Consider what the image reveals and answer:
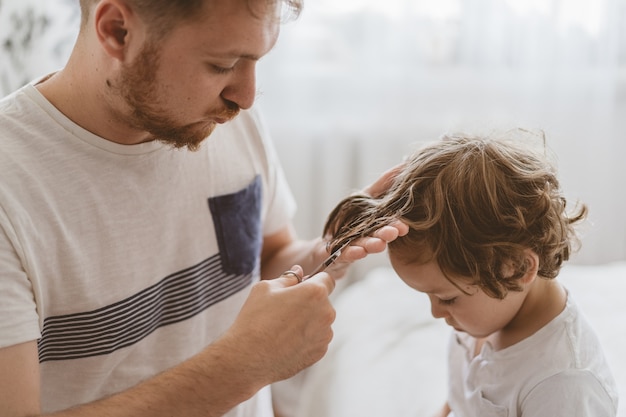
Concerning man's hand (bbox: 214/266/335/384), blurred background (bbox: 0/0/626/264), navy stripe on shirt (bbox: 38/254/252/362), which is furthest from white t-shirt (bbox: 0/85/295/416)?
blurred background (bbox: 0/0/626/264)

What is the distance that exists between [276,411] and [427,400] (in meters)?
0.74

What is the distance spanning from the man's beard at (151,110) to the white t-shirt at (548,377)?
2.02 feet

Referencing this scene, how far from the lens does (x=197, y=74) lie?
3.78 ft

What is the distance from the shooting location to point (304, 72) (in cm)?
252

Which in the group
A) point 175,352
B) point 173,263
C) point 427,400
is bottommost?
point 427,400

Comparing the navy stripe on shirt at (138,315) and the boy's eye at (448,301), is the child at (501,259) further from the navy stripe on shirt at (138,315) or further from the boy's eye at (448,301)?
the navy stripe on shirt at (138,315)

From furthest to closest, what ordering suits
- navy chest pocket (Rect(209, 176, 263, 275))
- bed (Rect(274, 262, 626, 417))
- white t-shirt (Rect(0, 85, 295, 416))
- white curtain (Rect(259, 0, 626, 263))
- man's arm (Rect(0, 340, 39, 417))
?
white curtain (Rect(259, 0, 626, 263)), bed (Rect(274, 262, 626, 417)), navy chest pocket (Rect(209, 176, 263, 275)), white t-shirt (Rect(0, 85, 295, 416)), man's arm (Rect(0, 340, 39, 417))

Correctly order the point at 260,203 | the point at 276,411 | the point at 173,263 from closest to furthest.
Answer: the point at 173,263, the point at 260,203, the point at 276,411

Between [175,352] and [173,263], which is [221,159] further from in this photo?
[175,352]

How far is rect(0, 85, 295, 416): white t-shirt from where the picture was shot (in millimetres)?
1116

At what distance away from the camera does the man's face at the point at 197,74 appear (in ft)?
3.62

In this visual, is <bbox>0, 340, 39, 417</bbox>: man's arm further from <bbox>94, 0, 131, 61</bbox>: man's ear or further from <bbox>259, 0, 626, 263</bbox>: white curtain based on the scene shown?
<bbox>259, 0, 626, 263</bbox>: white curtain

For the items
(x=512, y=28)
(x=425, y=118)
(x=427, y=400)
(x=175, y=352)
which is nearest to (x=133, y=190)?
(x=175, y=352)

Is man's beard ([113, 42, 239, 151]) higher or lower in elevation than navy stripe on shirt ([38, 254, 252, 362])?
higher
